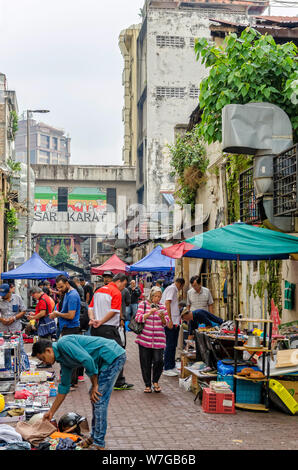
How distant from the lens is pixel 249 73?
11.7 meters

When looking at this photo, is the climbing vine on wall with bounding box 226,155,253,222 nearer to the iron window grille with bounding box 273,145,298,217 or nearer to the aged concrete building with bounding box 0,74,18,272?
the iron window grille with bounding box 273,145,298,217

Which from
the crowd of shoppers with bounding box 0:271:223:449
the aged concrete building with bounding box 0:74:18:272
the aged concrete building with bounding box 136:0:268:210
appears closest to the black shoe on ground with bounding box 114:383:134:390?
the crowd of shoppers with bounding box 0:271:223:449

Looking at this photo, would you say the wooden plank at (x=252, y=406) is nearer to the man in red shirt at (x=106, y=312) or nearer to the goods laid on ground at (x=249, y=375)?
the goods laid on ground at (x=249, y=375)

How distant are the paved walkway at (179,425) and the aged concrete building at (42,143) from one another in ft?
473

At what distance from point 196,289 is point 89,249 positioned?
5091cm

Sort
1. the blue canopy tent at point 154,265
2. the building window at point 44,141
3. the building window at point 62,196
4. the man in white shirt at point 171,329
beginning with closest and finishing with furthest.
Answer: the man in white shirt at point 171,329 → the blue canopy tent at point 154,265 → the building window at point 62,196 → the building window at point 44,141

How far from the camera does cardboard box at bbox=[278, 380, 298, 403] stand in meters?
9.36

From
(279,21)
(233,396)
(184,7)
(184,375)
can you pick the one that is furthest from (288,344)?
(184,7)

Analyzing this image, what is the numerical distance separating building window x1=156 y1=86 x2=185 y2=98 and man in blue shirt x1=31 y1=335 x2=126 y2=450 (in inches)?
1585

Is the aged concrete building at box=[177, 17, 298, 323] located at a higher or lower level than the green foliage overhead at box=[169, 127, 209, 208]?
lower

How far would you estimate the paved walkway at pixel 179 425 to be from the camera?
743 cm

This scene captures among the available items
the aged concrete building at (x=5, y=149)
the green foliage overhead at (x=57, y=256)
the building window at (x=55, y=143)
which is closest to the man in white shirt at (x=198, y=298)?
the aged concrete building at (x=5, y=149)

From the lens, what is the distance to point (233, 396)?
30.3 ft

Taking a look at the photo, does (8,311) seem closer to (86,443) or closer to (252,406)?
(252,406)
